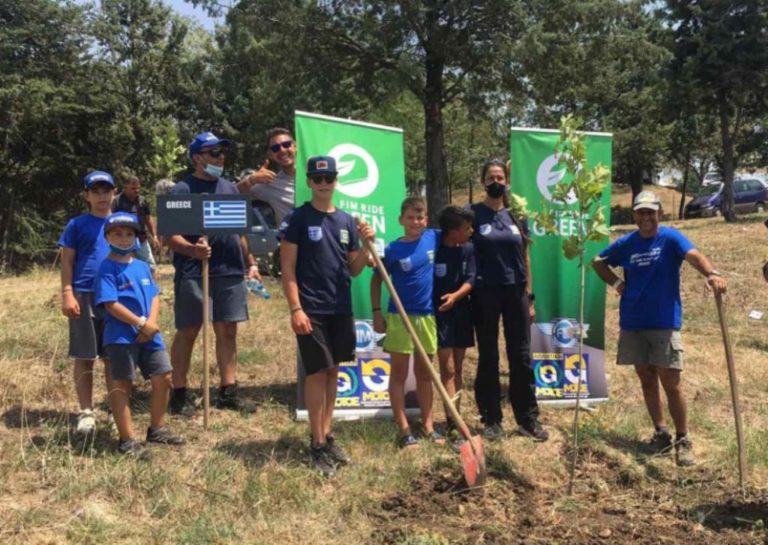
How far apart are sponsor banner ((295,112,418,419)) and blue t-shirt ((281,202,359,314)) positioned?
1021 mm

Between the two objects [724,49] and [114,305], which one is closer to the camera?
[114,305]

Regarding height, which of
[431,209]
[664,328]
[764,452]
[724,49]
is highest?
[724,49]

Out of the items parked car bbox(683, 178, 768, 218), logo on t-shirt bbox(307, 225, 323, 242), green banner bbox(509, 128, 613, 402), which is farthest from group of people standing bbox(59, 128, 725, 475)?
parked car bbox(683, 178, 768, 218)

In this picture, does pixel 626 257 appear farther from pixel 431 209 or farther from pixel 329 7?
pixel 329 7

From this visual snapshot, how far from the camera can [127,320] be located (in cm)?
409

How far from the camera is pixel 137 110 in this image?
25.9 meters

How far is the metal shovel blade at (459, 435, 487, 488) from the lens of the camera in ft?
13.4

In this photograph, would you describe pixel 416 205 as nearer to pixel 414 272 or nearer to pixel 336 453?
pixel 414 272

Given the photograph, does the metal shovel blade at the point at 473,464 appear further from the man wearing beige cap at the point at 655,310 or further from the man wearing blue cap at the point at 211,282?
the man wearing blue cap at the point at 211,282

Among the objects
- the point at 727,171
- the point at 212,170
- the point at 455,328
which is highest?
the point at 727,171

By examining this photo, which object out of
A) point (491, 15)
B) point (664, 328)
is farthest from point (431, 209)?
point (664, 328)

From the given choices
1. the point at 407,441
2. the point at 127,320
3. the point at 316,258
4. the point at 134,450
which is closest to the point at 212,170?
the point at 316,258

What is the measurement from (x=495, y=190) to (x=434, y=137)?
11472 mm

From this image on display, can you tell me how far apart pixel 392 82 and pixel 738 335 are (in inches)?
367
